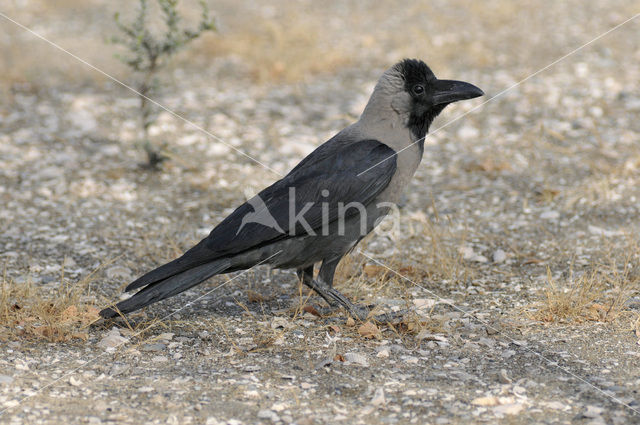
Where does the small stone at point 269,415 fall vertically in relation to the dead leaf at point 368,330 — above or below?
below

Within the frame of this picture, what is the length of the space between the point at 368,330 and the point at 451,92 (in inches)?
59.4

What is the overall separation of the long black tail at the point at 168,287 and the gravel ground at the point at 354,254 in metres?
0.17

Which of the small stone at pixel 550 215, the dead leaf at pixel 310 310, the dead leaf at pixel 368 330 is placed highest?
the small stone at pixel 550 215

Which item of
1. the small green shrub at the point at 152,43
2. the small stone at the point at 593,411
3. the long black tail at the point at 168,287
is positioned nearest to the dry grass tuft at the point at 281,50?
the small green shrub at the point at 152,43

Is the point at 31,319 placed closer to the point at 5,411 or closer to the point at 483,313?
the point at 5,411

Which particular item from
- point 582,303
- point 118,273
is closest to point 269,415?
point 582,303

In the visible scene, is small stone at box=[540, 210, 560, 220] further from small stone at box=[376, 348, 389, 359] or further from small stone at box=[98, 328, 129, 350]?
small stone at box=[98, 328, 129, 350]

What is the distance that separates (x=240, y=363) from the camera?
3.68 metres

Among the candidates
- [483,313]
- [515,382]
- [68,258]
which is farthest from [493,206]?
[68,258]

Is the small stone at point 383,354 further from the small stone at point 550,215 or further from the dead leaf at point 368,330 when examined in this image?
the small stone at point 550,215

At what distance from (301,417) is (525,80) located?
5967mm

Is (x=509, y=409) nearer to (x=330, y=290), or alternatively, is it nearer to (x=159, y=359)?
(x=330, y=290)

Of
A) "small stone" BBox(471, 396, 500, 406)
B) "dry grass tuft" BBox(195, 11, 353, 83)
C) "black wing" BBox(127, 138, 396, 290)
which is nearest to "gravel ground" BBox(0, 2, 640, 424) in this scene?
"small stone" BBox(471, 396, 500, 406)

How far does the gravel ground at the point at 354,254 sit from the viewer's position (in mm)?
3330
